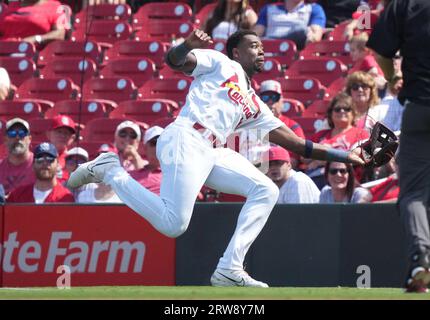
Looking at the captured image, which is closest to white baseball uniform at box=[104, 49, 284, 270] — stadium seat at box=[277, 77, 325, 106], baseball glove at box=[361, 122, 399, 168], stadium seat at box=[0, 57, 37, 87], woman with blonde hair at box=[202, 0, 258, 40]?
baseball glove at box=[361, 122, 399, 168]

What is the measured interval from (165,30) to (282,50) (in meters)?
1.95

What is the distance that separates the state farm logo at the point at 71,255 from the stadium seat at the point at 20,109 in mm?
3612

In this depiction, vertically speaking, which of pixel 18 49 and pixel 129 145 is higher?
pixel 18 49

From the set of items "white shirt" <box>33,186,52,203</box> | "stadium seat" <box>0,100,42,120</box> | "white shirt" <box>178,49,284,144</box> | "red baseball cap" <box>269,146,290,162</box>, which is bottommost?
"white shirt" <box>33,186,52,203</box>

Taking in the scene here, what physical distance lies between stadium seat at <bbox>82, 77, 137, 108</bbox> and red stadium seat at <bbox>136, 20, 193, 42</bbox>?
1130mm

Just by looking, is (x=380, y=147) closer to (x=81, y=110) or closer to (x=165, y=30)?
(x=81, y=110)

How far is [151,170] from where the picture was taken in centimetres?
1103

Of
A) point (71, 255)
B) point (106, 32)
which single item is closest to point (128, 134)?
point (71, 255)

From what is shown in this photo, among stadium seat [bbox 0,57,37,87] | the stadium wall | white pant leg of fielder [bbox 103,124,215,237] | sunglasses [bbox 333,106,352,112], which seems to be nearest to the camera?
white pant leg of fielder [bbox 103,124,215,237]

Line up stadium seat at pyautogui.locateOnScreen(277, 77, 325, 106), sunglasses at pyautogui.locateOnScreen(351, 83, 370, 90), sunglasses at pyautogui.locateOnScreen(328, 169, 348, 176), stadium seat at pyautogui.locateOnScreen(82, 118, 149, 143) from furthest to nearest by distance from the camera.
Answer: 1. stadium seat at pyautogui.locateOnScreen(277, 77, 325, 106)
2. stadium seat at pyautogui.locateOnScreen(82, 118, 149, 143)
3. sunglasses at pyautogui.locateOnScreen(351, 83, 370, 90)
4. sunglasses at pyautogui.locateOnScreen(328, 169, 348, 176)

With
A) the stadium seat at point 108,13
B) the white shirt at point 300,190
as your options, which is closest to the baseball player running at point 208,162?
the white shirt at point 300,190

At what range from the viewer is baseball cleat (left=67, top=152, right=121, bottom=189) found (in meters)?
8.70

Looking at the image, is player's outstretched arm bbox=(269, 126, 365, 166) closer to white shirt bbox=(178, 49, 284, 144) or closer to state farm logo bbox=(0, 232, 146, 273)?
white shirt bbox=(178, 49, 284, 144)

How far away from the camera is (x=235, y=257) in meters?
8.31
